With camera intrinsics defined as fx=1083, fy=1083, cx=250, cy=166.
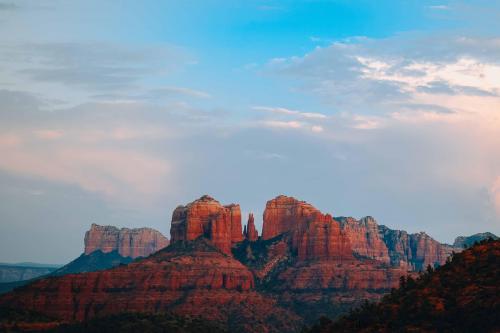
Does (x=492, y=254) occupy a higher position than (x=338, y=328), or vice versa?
(x=492, y=254)

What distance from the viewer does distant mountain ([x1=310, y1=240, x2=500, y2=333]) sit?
168 meters

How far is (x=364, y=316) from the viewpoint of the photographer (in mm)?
192250

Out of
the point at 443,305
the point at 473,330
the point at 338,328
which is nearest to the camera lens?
the point at 473,330

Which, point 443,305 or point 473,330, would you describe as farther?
point 443,305

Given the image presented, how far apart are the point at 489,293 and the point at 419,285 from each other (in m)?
22.8

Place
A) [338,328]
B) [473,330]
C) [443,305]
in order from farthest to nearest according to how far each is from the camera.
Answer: [338,328] < [443,305] < [473,330]

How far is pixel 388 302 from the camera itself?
636ft

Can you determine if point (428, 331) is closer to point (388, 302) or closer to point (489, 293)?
point (489, 293)

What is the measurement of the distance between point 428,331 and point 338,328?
24.9 meters

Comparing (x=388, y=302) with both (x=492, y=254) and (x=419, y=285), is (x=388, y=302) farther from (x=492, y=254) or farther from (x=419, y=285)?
(x=492, y=254)

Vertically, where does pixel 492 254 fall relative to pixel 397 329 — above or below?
above

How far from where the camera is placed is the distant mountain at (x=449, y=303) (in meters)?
168

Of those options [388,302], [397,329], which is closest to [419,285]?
[388,302]

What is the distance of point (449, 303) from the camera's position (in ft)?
581
